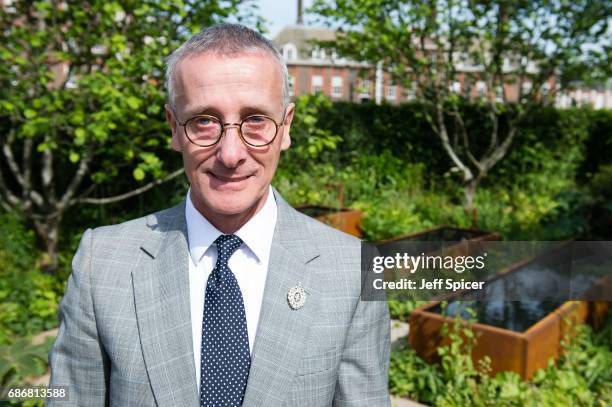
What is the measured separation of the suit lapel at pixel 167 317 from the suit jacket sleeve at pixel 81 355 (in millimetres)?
143

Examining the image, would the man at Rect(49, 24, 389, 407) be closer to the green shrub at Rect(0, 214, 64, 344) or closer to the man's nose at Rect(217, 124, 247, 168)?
the man's nose at Rect(217, 124, 247, 168)

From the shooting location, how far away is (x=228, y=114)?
1.46 metres

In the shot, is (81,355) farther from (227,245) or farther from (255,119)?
(255,119)

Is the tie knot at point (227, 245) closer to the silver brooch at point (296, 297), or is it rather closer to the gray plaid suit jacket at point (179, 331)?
the gray plaid suit jacket at point (179, 331)

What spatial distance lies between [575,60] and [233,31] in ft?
31.8

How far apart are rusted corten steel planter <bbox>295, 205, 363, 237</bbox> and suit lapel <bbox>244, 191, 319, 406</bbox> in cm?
635

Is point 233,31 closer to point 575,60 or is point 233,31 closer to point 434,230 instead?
point 434,230

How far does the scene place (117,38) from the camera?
4953 millimetres

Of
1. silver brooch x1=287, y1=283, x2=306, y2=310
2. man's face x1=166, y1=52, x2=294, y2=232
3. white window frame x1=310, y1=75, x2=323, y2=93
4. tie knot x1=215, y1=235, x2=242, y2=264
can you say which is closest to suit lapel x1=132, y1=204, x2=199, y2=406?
tie knot x1=215, y1=235, x2=242, y2=264

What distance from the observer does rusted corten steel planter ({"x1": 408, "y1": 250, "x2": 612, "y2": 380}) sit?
158 inches

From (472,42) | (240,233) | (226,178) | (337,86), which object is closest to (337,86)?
(337,86)

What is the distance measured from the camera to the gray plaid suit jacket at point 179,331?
1514 millimetres

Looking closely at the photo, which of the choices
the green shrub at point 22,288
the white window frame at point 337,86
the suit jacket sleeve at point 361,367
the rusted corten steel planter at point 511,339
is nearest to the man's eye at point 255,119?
the suit jacket sleeve at point 361,367

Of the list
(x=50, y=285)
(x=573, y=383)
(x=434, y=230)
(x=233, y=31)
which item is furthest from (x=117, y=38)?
(x=434, y=230)
